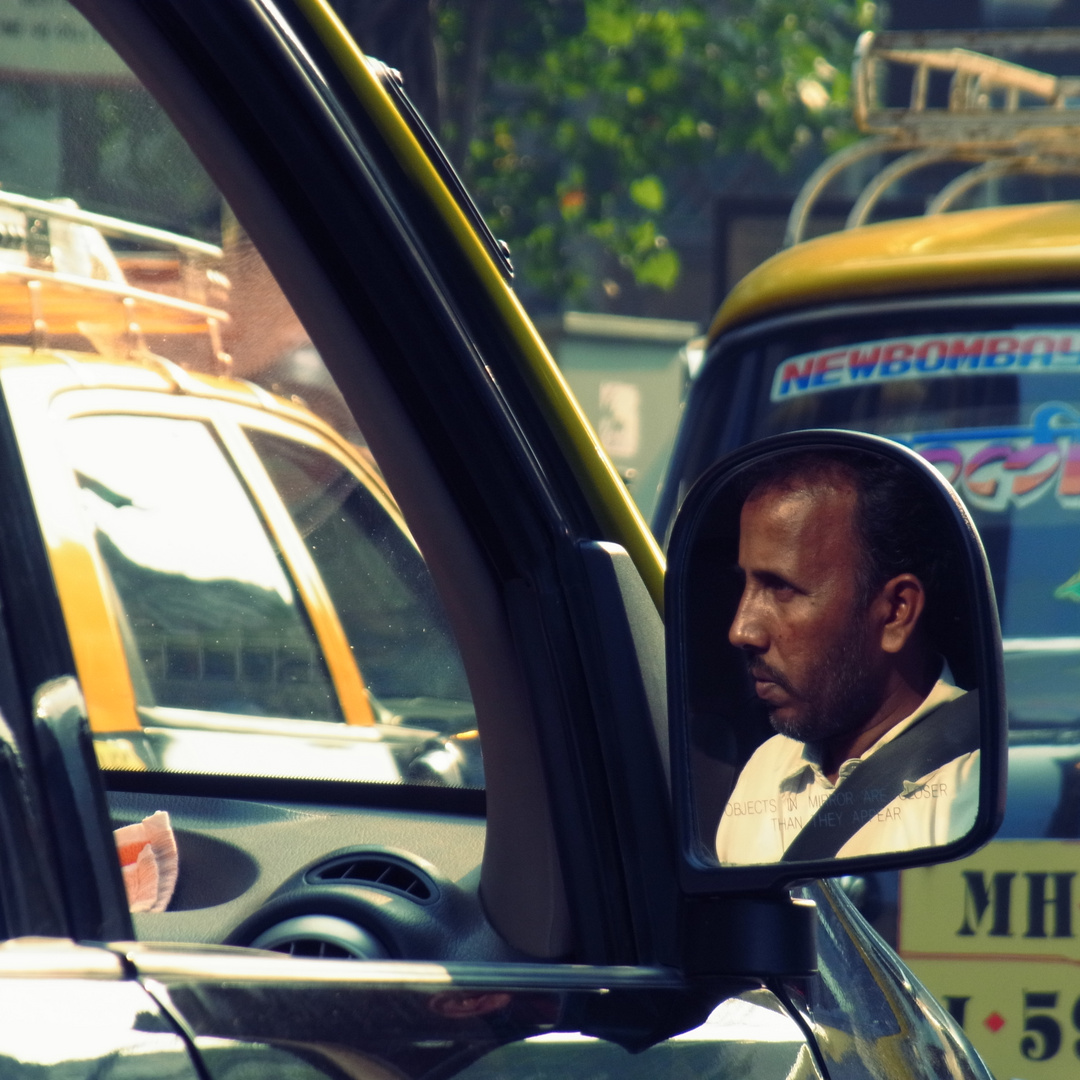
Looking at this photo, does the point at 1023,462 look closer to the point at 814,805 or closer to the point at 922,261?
the point at 922,261

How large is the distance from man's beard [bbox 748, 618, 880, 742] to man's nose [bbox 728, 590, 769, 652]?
4 cm

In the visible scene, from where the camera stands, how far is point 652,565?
4.20 feet

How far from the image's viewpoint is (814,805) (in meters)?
1.09

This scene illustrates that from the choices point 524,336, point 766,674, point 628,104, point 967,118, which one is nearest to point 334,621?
point 524,336

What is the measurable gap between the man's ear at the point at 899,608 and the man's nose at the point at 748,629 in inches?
3.2

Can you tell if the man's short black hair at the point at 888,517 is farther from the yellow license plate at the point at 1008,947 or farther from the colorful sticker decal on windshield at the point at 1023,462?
the colorful sticker decal on windshield at the point at 1023,462

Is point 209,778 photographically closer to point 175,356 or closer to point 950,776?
point 175,356

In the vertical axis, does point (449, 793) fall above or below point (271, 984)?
Answer: below

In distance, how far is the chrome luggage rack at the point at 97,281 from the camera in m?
1.17

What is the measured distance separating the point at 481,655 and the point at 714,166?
17.8 m

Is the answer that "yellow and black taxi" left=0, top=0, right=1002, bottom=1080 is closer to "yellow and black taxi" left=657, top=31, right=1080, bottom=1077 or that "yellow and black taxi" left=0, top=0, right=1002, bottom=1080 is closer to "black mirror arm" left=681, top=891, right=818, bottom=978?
"black mirror arm" left=681, top=891, right=818, bottom=978

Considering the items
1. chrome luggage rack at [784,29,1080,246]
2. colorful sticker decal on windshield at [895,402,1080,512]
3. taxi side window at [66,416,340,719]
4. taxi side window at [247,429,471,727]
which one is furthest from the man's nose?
chrome luggage rack at [784,29,1080,246]

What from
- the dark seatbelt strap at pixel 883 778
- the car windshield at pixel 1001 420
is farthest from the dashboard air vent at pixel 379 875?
the car windshield at pixel 1001 420

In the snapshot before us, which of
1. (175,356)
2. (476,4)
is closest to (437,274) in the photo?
(175,356)
